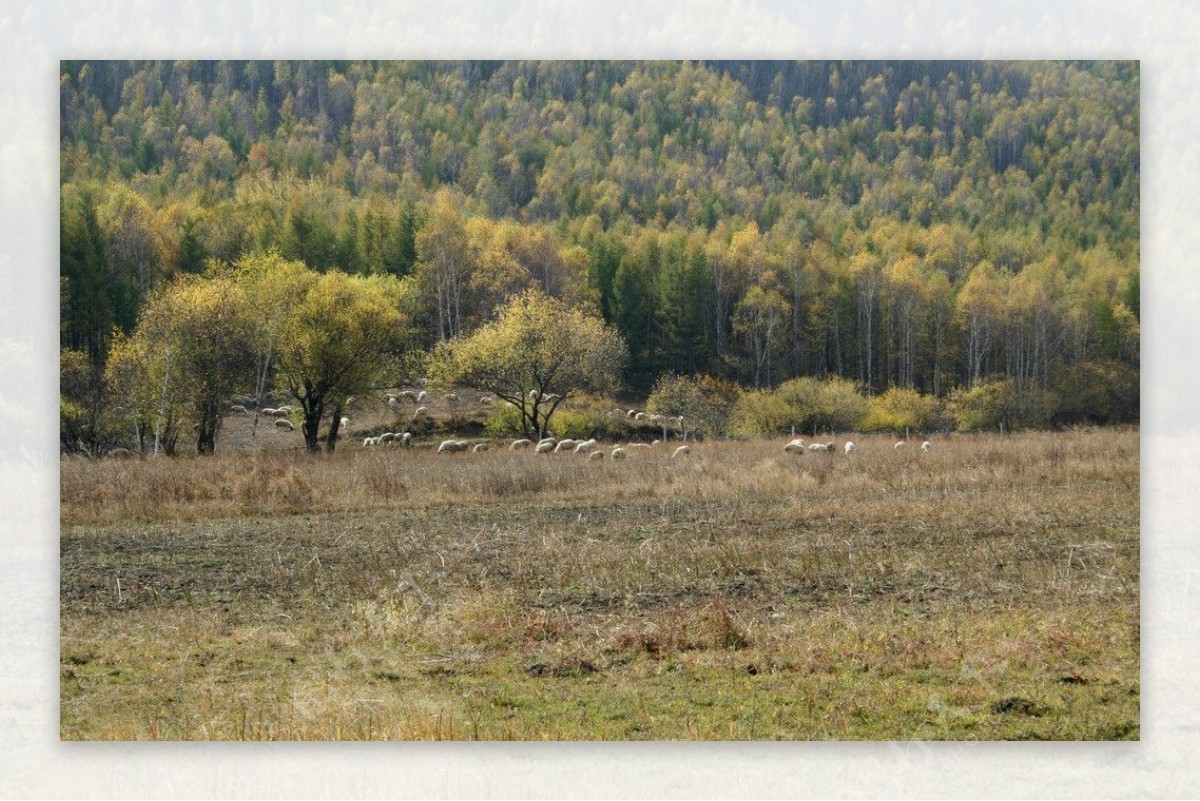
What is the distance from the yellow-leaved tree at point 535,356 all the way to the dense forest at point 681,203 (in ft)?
0.37

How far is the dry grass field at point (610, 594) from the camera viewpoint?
6770 millimetres

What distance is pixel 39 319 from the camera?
25.3ft

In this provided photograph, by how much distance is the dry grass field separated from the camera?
6770 millimetres

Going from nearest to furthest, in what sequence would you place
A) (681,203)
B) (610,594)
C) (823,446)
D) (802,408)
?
(610,594)
(802,408)
(681,203)
(823,446)

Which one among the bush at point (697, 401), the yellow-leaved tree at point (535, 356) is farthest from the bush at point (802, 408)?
the yellow-leaved tree at point (535, 356)

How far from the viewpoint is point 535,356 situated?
9039 millimetres

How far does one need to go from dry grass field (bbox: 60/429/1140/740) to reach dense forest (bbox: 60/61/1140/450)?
0.82 metres

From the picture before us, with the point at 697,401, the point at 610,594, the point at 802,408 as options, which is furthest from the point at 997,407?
the point at 610,594

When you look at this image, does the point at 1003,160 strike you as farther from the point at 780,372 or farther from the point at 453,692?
the point at 453,692

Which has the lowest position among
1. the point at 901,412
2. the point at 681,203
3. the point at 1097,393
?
the point at 901,412

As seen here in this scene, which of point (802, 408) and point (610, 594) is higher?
point (802, 408)

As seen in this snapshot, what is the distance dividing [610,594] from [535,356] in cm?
190

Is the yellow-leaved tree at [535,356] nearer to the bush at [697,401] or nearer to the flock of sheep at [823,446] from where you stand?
the bush at [697,401]

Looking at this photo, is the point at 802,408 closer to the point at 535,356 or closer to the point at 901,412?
the point at 901,412
